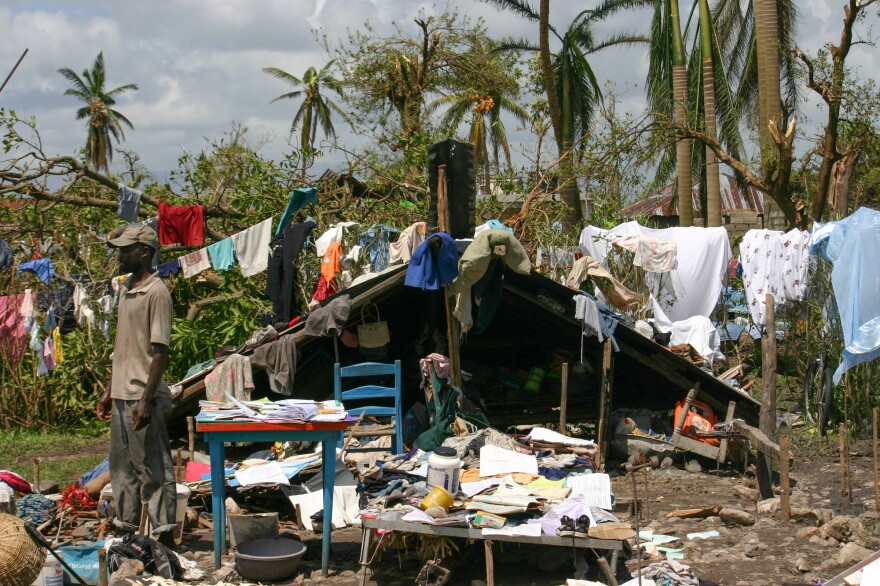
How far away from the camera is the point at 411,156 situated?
13.9 meters

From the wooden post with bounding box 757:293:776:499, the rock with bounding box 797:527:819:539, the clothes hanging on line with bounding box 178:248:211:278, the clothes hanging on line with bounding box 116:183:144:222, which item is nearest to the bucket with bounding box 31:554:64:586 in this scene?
the rock with bounding box 797:527:819:539

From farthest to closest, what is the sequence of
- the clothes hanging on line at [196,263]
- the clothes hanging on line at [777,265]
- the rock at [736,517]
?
the clothes hanging on line at [777,265] < the clothes hanging on line at [196,263] < the rock at [736,517]

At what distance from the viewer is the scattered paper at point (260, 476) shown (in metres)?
7.95

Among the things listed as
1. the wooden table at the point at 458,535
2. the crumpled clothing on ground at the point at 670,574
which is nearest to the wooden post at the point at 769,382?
the crumpled clothing on ground at the point at 670,574

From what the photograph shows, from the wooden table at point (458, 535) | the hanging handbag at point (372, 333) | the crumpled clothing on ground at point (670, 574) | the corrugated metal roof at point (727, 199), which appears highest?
the corrugated metal roof at point (727, 199)

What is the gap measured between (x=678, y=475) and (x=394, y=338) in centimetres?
384

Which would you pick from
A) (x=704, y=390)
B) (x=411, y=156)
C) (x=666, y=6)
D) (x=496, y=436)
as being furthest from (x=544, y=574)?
(x=666, y=6)

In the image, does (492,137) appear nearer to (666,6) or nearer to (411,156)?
(666,6)

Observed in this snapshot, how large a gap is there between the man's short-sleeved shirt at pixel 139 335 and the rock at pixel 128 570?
109cm

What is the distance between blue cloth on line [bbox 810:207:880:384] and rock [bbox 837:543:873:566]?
3.23 metres

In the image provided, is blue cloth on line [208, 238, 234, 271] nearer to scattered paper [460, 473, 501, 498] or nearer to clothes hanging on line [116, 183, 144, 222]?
clothes hanging on line [116, 183, 144, 222]

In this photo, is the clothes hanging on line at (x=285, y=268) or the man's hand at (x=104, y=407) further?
the clothes hanging on line at (x=285, y=268)

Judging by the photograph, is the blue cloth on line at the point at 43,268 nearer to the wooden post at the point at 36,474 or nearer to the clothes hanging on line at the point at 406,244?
the clothes hanging on line at the point at 406,244

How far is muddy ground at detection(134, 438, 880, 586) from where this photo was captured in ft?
21.0
